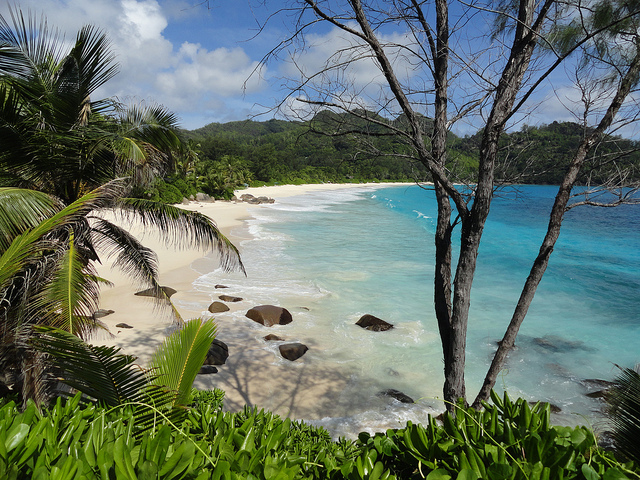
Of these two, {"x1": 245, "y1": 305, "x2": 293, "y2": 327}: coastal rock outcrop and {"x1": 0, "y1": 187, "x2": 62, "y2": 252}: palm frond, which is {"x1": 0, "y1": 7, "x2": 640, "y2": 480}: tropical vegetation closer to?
{"x1": 0, "y1": 187, "x2": 62, "y2": 252}: palm frond

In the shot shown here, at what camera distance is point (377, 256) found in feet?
69.3

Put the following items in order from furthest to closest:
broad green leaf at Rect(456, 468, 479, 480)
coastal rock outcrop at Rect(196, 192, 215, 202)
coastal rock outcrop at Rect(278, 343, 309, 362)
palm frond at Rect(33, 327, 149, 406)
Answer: coastal rock outcrop at Rect(196, 192, 215, 202), coastal rock outcrop at Rect(278, 343, 309, 362), palm frond at Rect(33, 327, 149, 406), broad green leaf at Rect(456, 468, 479, 480)

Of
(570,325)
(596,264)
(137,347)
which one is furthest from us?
(596,264)

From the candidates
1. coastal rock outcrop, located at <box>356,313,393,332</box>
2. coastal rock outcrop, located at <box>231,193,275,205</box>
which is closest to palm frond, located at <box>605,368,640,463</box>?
coastal rock outcrop, located at <box>356,313,393,332</box>

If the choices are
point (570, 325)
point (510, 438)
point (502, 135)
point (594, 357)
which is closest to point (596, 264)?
point (570, 325)

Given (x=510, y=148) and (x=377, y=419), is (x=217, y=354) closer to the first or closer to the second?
(x=377, y=419)

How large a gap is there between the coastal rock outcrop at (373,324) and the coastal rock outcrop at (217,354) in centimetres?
400

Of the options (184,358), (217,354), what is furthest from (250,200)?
(184,358)

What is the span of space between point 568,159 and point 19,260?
20.4ft

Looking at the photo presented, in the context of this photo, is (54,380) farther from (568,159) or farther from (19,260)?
(568,159)

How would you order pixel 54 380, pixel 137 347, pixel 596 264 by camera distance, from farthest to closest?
pixel 596 264
pixel 137 347
pixel 54 380

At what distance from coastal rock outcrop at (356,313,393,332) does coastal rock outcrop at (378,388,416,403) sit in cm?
300

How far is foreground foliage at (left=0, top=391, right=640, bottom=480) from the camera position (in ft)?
4.55

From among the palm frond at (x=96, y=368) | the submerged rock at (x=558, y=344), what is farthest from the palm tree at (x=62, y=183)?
the submerged rock at (x=558, y=344)
